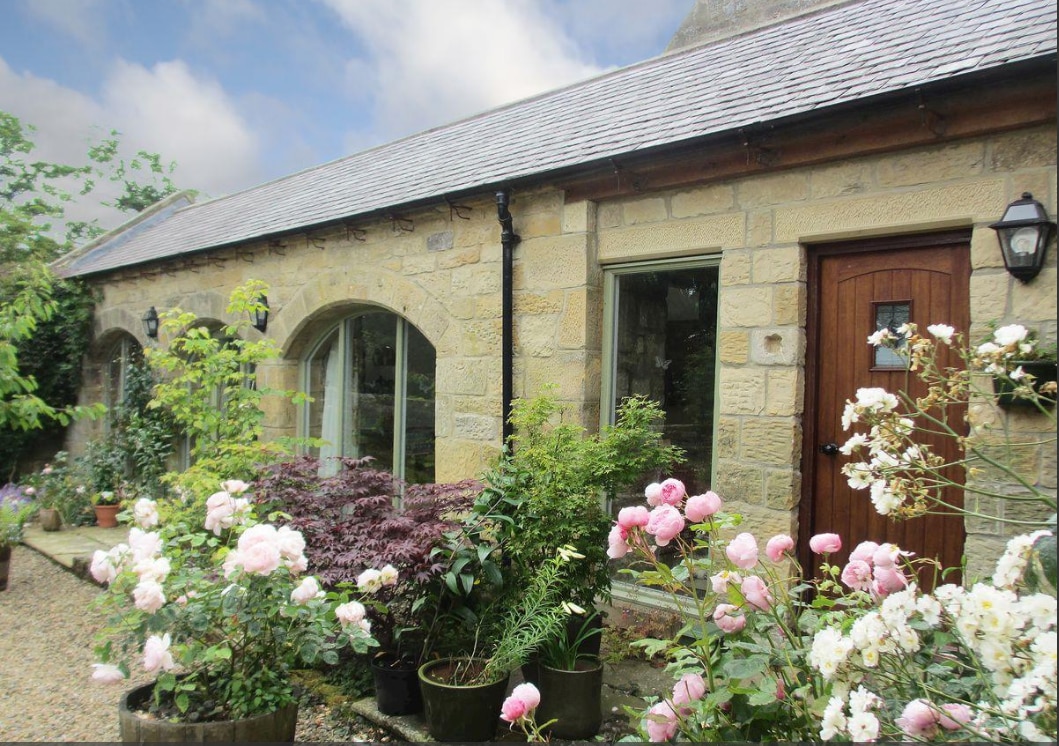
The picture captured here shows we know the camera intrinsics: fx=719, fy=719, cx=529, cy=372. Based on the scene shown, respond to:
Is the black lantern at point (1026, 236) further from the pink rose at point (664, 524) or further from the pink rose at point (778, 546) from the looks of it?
the pink rose at point (664, 524)

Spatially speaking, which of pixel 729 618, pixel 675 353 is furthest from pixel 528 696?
pixel 675 353

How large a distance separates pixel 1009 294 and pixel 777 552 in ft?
6.76

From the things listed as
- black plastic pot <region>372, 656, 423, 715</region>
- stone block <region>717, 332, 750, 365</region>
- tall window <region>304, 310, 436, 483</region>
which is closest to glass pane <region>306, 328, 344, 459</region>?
tall window <region>304, 310, 436, 483</region>

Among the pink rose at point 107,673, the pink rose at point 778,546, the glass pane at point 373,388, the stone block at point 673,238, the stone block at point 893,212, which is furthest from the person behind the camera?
the glass pane at point 373,388

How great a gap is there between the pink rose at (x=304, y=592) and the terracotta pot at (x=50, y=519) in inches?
288

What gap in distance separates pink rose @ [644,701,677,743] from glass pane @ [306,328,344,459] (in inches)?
219

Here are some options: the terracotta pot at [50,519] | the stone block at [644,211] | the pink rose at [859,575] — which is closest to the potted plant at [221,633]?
the pink rose at [859,575]

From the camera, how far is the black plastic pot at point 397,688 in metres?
Answer: 3.42

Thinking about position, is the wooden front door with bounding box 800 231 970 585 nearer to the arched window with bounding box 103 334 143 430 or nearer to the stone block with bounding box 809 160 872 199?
the stone block with bounding box 809 160 872 199

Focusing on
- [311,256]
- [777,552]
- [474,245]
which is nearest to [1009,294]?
[777,552]

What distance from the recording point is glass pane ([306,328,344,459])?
714 centimetres

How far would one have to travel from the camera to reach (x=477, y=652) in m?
3.50

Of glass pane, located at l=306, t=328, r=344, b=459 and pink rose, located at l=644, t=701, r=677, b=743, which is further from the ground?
glass pane, located at l=306, t=328, r=344, b=459

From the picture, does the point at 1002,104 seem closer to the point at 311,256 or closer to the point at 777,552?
the point at 777,552
